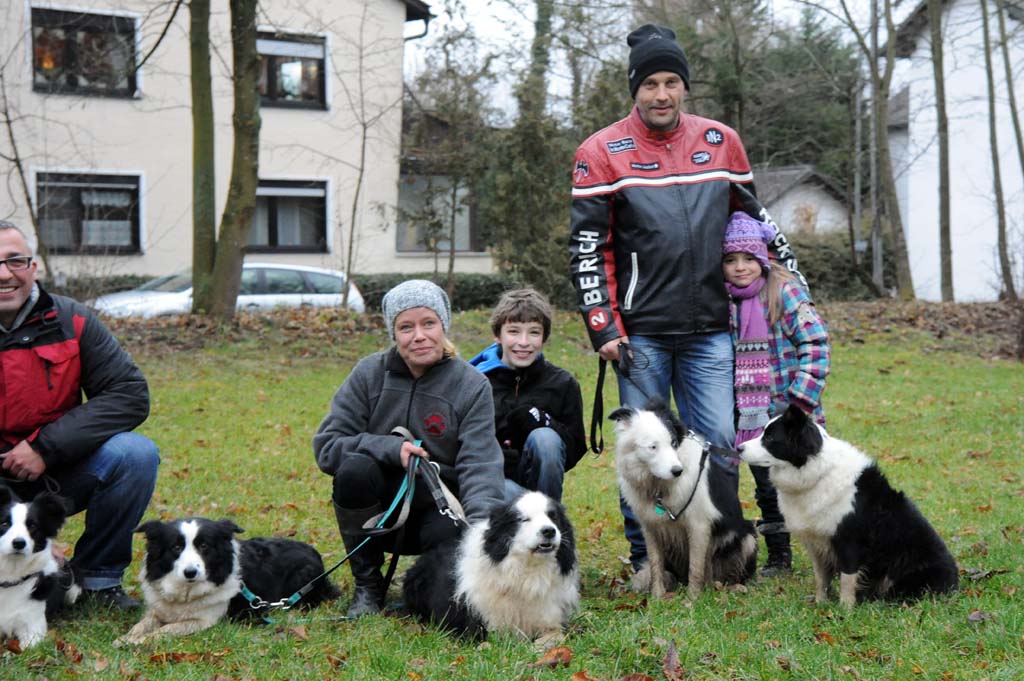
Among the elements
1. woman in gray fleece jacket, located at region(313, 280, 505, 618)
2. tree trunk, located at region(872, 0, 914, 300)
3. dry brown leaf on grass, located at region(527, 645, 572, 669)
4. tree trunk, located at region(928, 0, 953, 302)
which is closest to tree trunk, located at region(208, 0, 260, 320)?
woman in gray fleece jacket, located at region(313, 280, 505, 618)

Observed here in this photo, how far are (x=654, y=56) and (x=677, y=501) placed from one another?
6.72 feet

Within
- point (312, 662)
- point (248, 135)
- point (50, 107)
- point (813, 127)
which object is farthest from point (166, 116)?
point (312, 662)

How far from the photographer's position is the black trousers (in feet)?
14.2

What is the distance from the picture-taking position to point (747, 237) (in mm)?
4703

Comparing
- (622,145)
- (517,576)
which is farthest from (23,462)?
(622,145)

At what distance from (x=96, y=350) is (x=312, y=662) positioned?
71.0 inches

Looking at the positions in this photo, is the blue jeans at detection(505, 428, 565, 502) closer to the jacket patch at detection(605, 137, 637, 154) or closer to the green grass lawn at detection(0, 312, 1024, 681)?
the green grass lawn at detection(0, 312, 1024, 681)

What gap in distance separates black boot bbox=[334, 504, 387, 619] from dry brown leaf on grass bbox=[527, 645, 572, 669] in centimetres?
108

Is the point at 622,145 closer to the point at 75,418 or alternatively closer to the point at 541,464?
the point at 541,464

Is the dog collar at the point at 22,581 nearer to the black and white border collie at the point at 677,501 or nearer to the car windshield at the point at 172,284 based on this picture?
the black and white border collie at the point at 677,501

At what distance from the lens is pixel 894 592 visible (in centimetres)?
429

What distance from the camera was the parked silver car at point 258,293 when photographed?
15.7 m

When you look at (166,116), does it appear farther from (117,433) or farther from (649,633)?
(649,633)

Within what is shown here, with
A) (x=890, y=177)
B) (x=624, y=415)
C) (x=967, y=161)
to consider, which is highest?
Result: (x=967, y=161)
